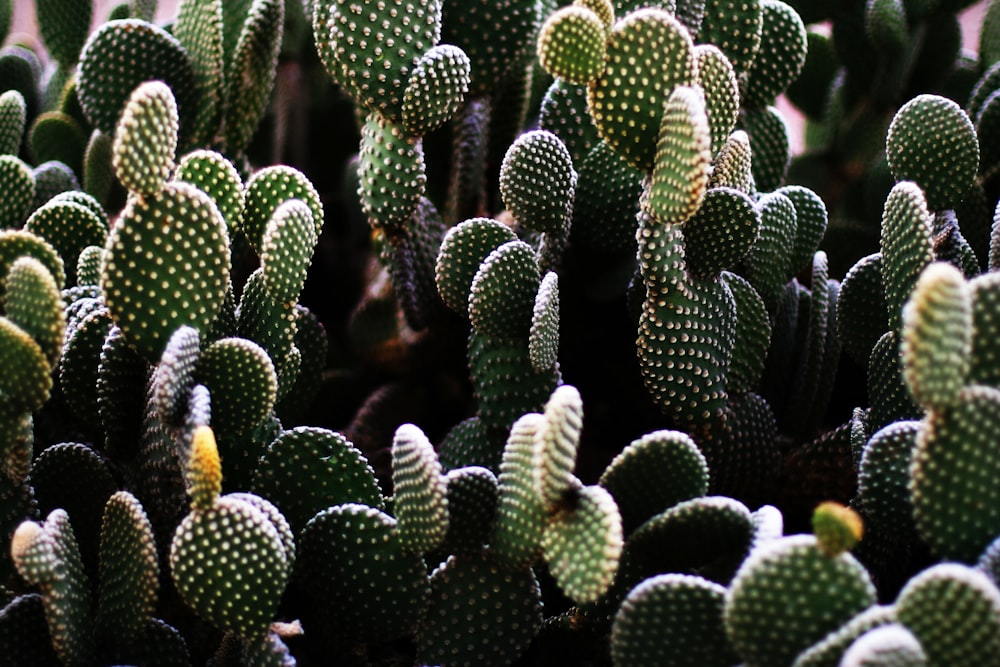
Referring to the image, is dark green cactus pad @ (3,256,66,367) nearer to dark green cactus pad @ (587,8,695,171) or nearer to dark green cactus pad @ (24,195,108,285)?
dark green cactus pad @ (24,195,108,285)

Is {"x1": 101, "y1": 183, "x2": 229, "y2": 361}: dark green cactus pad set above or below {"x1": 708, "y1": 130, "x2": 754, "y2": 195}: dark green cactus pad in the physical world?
below

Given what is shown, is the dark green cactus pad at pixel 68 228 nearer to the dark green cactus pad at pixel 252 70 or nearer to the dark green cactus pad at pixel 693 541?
the dark green cactus pad at pixel 252 70

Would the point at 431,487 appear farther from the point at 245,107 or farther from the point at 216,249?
the point at 245,107

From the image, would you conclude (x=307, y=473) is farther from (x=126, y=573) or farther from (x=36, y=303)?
(x=36, y=303)

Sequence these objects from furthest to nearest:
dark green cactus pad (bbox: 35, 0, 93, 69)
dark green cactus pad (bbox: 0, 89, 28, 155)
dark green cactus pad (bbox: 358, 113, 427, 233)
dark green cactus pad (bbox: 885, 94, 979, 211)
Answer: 1. dark green cactus pad (bbox: 35, 0, 93, 69)
2. dark green cactus pad (bbox: 0, 89, 28, 155)
3. dark green cactus pad (bbox: 358, 113, 427, 233)
4. dark green cactus pad (bbox: 885, 94, 979, 211)

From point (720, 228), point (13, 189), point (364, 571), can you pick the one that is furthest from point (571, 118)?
point (13, 189)

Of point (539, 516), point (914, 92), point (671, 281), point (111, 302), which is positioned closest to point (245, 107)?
point (111, 302)

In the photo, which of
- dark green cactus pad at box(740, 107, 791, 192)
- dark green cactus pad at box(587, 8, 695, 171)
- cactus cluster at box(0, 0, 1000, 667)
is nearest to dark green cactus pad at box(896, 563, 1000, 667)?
cactus cluster at box(0, 0, 1000, 667)
